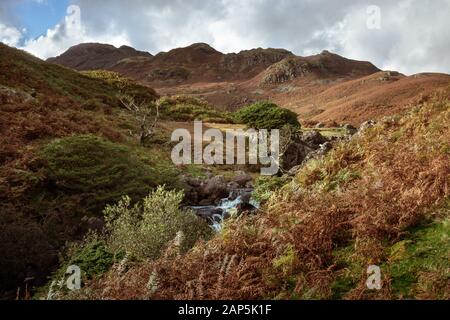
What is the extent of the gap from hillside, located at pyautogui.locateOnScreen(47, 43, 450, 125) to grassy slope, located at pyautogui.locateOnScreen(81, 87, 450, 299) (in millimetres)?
35208

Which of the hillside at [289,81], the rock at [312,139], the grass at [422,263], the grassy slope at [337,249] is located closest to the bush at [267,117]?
the rock at [312,139]

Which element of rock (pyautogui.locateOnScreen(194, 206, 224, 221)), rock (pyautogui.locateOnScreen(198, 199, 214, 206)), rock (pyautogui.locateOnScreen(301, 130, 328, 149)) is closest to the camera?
rock (pyautogui.locateOnScreen(194, 206, 224, 221))

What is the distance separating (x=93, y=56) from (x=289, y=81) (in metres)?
89.4

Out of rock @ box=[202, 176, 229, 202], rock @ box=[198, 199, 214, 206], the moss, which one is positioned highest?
rock @ box=[202, 176, 229, 202]

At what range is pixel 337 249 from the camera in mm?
6340

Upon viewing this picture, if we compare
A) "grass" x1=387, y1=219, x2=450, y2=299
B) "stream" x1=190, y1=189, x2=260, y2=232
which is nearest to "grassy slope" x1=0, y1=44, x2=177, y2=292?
"stream" x1=190, y1=189, x2=260, y2=232

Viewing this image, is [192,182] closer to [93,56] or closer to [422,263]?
[422,263]

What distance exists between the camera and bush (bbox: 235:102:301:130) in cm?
3231

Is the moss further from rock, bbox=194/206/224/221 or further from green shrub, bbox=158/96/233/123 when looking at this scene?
green shrub, bbox=158/96/233/123

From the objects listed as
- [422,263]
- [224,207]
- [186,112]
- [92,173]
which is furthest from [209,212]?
[186,112]
